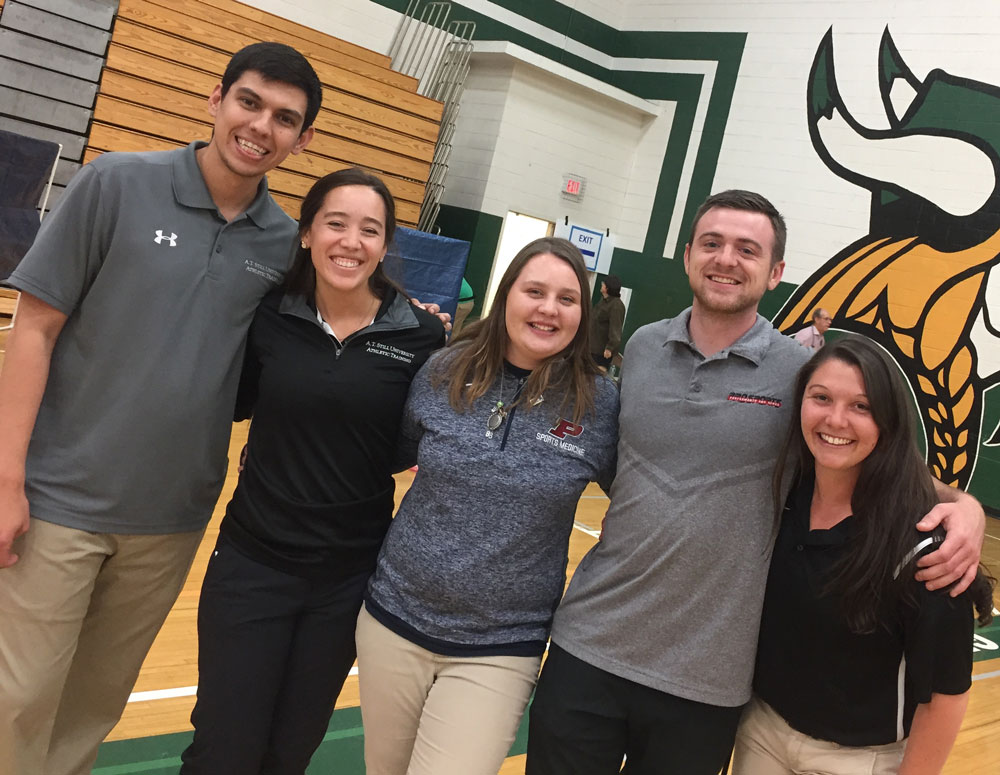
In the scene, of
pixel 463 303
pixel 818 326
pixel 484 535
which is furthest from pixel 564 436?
pixel 818 326

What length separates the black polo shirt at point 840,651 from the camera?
63.9 inches

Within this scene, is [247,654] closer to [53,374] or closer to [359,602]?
[359,602]

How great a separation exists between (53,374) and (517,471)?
101cm

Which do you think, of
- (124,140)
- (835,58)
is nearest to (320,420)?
(124,140)

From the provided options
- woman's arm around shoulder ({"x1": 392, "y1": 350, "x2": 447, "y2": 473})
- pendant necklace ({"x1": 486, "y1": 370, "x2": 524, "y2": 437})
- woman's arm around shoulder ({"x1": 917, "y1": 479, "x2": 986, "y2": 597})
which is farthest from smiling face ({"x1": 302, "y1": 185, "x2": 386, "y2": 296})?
woman's arm around shoulder ({"x1": 917, "y1": 479, "x2": 986, "y2": 597})

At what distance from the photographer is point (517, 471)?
181 cm

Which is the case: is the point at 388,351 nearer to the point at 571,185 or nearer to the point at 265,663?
the point at 265,663

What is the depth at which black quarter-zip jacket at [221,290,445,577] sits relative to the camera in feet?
6.22

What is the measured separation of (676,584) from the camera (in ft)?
5.81

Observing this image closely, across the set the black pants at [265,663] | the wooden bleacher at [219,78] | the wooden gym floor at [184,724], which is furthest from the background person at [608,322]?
the black pants at [265,663]

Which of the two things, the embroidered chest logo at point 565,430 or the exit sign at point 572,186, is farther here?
the exit sign at point 572,186

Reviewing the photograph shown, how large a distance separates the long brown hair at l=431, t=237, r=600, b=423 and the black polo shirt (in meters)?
0.53

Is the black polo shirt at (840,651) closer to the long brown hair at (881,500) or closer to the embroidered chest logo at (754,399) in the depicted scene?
the long brown hair at (881,500)

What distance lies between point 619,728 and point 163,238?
1416 millimetres
